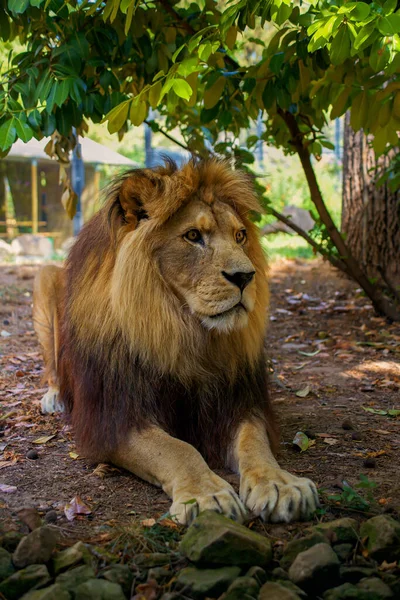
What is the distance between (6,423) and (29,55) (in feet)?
5.88

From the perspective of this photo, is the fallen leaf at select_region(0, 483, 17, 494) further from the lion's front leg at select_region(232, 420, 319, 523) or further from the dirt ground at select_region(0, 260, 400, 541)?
the lion's front leg at select_region(232, 420, 319, 523)

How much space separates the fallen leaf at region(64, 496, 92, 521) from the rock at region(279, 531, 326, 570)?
726 millimetres

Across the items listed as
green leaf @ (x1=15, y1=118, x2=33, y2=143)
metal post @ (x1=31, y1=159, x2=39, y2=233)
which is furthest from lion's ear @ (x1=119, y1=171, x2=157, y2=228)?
metal post @ (x1=31, y1=159, x2=39, y2=233)

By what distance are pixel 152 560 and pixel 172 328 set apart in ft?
3.03

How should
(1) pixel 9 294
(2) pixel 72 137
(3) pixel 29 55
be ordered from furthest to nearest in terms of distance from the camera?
(1) pixel 9 294 → (2) pixel 72 137 → (3) pixel 29 55

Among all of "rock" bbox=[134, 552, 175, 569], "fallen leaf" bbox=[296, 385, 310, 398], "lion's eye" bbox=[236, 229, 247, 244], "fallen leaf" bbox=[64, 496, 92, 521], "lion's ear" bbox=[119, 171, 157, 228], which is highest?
"lion's ear" bbox=[119, 171, 157, 228]

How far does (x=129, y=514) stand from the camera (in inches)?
95.0

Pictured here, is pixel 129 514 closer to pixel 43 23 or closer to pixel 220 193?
pixel 220 193

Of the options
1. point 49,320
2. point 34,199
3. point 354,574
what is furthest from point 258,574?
point 34,199

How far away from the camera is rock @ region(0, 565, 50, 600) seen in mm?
1882

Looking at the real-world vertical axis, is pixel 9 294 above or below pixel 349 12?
below

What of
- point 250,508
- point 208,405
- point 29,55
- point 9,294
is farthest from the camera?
point 9,294

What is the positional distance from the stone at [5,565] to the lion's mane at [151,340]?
778mm

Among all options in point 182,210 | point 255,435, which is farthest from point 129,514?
point 182,210
